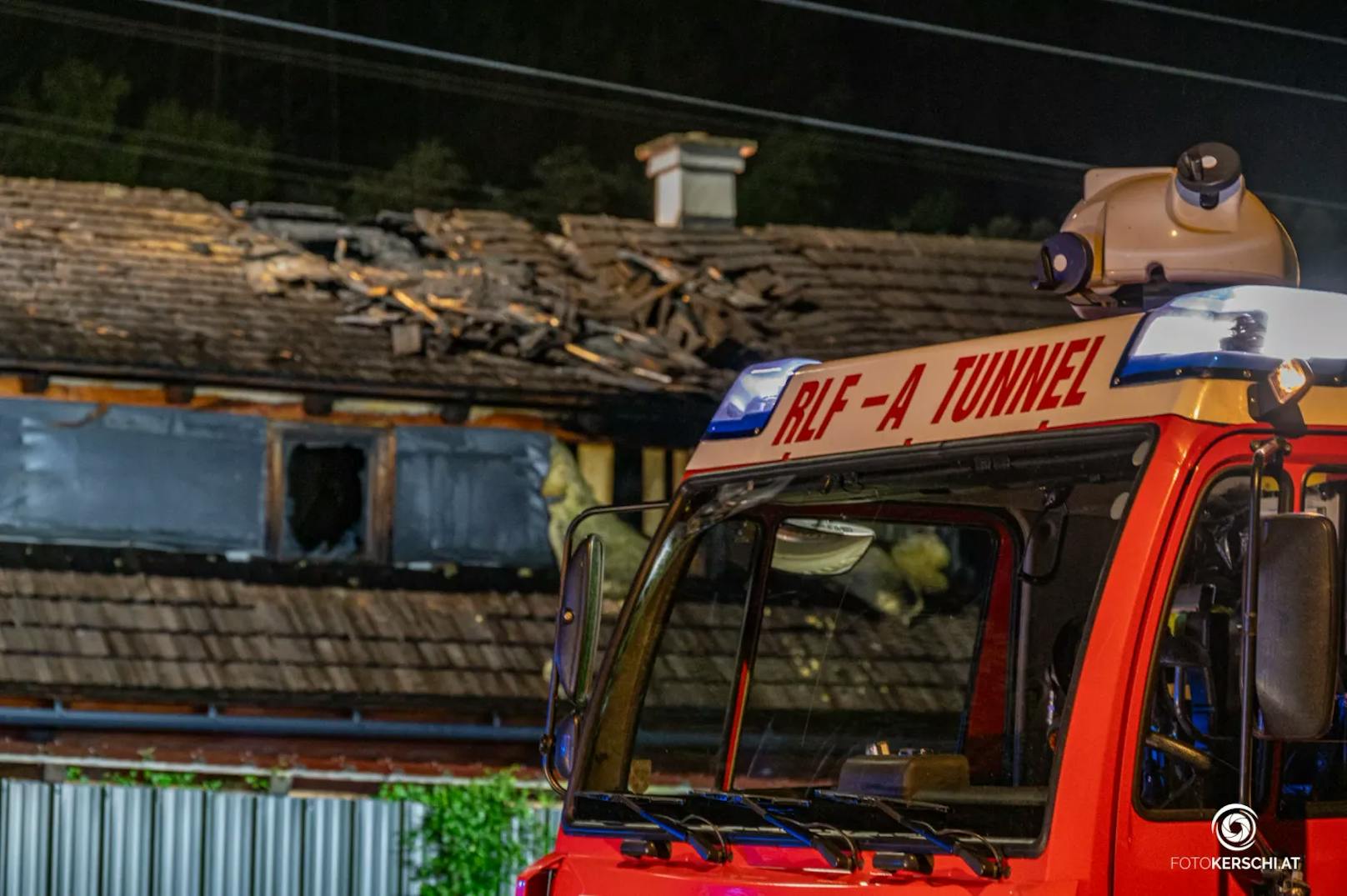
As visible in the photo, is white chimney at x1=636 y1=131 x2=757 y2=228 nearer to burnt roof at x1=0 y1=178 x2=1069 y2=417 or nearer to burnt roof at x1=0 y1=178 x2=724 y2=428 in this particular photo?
burnt roof at x1=0 y1=178 x2=1069 y2=417

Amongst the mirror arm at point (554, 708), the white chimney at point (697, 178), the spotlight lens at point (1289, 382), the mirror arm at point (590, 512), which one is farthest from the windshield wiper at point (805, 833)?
the white chimney at point (697, 178)

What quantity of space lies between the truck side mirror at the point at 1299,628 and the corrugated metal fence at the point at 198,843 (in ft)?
34.8

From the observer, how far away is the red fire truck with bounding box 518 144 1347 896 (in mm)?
4566

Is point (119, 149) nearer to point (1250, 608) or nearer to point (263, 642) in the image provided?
point (263, 642)

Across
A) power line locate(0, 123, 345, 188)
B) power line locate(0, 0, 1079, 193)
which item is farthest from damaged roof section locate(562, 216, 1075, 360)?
power line locate(0, 0, 1079, 193)

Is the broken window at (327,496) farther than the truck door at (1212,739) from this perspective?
Yes

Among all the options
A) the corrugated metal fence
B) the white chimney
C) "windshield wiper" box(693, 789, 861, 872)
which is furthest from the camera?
the white chimney

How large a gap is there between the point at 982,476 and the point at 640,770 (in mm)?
1433

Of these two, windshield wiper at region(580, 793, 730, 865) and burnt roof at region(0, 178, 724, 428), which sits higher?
burnt roof at region(0, 178, 724, 428)

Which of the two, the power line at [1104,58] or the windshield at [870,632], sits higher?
the power line at [1104,58]

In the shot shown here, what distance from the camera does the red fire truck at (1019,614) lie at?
4.57m

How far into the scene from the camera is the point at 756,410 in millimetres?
6125

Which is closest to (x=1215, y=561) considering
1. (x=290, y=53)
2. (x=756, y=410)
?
(x=756, y=410)

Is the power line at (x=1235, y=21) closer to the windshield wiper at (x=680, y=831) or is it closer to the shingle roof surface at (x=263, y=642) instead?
the shingle roof surface at (x=263, y=642)
